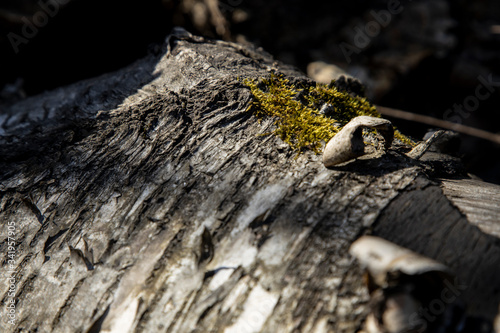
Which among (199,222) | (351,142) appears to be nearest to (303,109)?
(351,142)

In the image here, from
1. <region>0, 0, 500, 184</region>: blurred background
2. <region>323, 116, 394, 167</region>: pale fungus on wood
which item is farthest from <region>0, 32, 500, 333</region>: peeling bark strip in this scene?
<region>0, 0, 500, 184</region>: blurred background

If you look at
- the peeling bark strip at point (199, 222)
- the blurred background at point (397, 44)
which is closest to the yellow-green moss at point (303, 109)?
the peeling bark strip at point (199, 222)

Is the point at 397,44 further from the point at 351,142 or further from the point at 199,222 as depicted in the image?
the point at 199,222

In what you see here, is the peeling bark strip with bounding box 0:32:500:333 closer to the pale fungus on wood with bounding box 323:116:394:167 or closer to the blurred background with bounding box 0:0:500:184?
the pale fungus on wood with bounding box 323:116:394:167

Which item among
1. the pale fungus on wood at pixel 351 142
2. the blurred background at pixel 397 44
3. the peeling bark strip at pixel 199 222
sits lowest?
the peeling bark strip at pixel 199 222

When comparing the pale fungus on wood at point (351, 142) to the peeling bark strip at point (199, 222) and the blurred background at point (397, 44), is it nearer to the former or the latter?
the peeling bark strip at point (199, 222)

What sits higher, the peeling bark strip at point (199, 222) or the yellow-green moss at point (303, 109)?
the yellow-green moss at point (303, 109)
